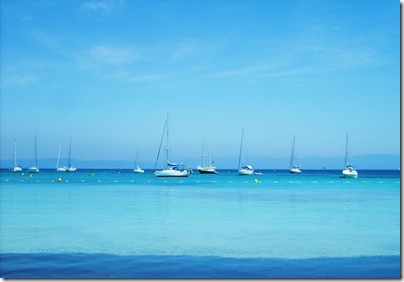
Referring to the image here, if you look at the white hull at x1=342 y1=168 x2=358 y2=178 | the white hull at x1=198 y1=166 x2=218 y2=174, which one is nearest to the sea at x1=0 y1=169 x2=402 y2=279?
the white hull at x1=342 y1=168 x2=358 y2=178

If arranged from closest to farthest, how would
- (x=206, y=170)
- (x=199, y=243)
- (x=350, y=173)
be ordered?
(x=199, y=243) → (x=350, y=173) → (x=206, y=170)

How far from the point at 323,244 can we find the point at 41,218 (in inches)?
270

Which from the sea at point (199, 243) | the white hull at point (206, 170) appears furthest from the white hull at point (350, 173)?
the sea at point (199, 243)

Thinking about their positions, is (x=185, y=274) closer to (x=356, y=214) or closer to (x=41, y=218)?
(x=41, y=218)

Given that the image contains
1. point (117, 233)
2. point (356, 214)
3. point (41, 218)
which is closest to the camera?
point (117, 233)

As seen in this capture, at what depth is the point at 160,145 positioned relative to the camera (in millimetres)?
40250

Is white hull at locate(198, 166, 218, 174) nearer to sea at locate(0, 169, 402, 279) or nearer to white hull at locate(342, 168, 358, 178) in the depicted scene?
white hull at locate(342, 168, 358, 178)

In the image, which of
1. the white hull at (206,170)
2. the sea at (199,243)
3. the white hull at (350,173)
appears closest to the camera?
the sea at (199,243)

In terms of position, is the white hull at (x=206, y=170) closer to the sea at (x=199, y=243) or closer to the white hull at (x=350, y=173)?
the white hull at (x=350, y=173)

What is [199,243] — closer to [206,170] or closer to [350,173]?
[350,173]

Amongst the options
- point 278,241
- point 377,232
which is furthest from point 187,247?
point 377,232

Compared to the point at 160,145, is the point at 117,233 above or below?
below

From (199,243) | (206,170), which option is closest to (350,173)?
(206,170)

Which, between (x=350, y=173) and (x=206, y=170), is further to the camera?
(x=206, y=170)
